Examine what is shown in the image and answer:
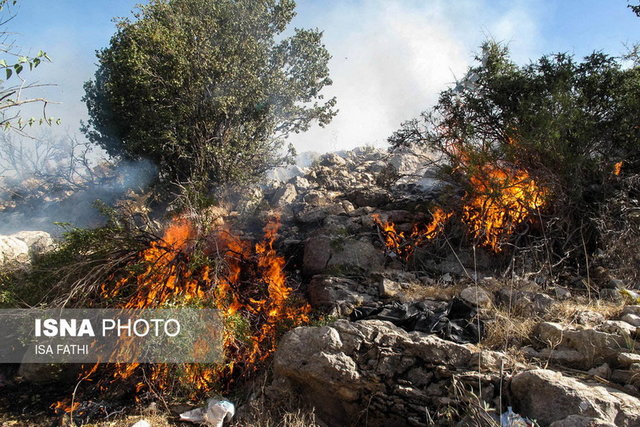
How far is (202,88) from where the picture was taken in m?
10.0

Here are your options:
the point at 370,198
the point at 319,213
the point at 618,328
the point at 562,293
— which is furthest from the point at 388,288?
the point at 370,198

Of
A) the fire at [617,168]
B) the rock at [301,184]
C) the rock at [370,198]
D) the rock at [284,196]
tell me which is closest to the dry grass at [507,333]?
the fire at [617,168]

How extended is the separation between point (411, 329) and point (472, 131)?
5623 millimetres

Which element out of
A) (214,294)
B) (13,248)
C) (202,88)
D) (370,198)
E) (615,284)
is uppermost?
(202,88)

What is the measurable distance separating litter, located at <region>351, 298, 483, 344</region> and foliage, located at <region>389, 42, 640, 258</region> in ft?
8.36

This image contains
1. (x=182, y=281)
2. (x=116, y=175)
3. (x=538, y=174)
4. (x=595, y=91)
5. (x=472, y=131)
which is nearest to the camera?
(x=182, y=281)

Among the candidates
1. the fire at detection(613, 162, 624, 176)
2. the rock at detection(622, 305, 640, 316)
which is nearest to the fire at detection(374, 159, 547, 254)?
the fire at detection(613, 162, 624, 176)

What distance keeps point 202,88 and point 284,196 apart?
3.45 meters

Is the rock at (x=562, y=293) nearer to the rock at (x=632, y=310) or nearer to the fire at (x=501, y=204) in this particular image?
the rock at (x=632, y=310)

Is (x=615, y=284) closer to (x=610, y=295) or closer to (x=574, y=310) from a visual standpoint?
(x=610, y=295)

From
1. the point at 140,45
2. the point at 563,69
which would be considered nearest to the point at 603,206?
the point at 563,69

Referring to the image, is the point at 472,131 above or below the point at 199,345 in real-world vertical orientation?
above

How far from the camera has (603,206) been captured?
231 inches

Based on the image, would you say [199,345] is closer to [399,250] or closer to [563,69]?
[399,250]
